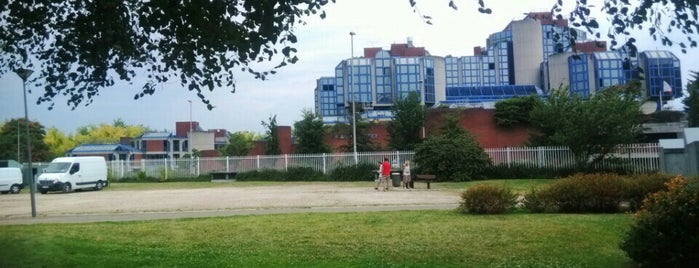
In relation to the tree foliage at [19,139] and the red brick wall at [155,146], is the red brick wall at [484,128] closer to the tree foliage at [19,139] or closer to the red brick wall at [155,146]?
the tree foliage at [19,139]

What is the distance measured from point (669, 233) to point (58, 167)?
34.7 meters

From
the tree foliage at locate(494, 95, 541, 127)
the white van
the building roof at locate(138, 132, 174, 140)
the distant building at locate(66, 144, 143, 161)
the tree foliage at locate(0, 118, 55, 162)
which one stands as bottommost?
the white van

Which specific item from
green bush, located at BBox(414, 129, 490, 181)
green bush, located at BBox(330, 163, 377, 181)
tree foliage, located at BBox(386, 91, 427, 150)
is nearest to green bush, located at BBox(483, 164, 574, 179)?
green bush, located at BBox(414, 129, 490, 181)

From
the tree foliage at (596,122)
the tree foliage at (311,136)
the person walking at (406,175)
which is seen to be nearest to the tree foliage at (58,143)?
the tree foliage at (311,136)

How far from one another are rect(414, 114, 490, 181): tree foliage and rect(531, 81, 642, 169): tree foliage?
14.4 ft

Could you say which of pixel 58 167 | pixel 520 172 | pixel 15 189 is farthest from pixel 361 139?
pixel 15 189

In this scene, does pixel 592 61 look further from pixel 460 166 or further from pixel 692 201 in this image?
pixel 692 201

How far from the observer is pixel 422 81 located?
92125mm

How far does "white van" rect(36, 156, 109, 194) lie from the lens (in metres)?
34.6

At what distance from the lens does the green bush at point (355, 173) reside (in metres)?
38.3

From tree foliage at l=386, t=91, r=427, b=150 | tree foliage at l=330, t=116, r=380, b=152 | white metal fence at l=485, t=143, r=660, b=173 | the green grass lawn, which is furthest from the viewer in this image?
tree foliage at l=330, t=116, r=380, b=152

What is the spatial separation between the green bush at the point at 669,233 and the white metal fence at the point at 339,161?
2641 centimetres

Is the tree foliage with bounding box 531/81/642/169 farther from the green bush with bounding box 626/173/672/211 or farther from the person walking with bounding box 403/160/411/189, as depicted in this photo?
the green bush with bounding box 626/173/672/211

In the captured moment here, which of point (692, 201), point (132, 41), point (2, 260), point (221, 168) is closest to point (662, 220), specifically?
point (692, 201)
